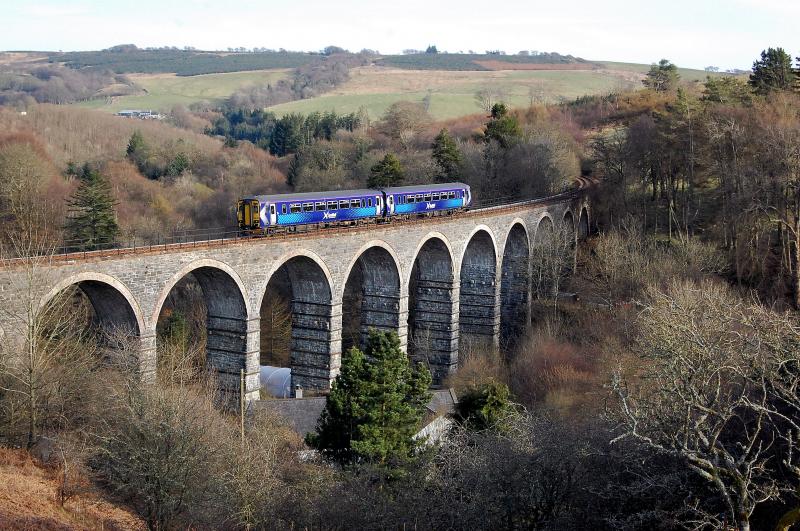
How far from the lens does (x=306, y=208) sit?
37.3 meters

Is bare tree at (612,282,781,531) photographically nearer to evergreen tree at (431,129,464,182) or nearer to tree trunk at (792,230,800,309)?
tree trunk at (792,230,800,309)

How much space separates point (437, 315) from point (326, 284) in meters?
10.1

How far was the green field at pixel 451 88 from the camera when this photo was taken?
452ft

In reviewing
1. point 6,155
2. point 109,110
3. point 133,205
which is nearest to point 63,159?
point 133,205

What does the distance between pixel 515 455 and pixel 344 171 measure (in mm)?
58317

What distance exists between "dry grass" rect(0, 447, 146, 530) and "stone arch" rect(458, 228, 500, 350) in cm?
2639

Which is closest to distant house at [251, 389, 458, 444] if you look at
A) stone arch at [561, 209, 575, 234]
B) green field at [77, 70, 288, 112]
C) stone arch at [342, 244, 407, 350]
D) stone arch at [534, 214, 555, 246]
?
stone arch at [342, 244, 407, 350]

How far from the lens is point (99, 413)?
2484 centimetres

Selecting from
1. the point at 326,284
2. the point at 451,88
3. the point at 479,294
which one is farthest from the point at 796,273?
the point at 451,88

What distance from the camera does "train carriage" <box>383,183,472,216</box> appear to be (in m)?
43.2

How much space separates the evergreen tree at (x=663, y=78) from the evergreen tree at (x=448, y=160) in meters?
30.1

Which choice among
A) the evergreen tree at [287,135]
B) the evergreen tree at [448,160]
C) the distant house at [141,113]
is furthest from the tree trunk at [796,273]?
the distant house at [141,113]

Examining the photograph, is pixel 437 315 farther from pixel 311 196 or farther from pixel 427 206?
pixel 311 196

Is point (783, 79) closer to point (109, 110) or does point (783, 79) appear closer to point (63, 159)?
point (63, 159)
